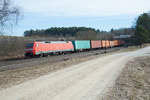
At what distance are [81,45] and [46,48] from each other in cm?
1741

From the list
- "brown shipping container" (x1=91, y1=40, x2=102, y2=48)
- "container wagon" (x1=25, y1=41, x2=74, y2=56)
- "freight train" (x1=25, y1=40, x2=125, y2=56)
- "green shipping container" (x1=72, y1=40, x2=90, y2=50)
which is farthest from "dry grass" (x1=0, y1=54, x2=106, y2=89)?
"brown shipping container" (x1=91, y1=40, x2=102, y2=48)

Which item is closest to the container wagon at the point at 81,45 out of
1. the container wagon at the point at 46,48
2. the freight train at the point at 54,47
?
the freight train at the point at 54,47

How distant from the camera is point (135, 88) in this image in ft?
Result: 29.8

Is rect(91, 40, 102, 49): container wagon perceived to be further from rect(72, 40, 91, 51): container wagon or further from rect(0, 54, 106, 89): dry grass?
rect(0, 54, 106, 89): dry grass

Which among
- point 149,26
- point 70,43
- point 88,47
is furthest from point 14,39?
point 149,26

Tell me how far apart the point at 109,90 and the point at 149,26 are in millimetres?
99047

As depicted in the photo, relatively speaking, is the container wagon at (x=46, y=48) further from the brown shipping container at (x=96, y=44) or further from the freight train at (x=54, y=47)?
the brown shipping container at (x=96, y=44)

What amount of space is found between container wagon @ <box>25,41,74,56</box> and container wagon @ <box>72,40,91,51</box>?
2.92 meters

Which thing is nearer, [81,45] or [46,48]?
[46,48]

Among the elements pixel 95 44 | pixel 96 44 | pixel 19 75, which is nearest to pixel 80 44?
pixel 95 44

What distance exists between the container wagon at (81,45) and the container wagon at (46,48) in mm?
2917

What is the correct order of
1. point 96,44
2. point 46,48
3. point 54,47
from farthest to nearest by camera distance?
point 96,44 < point 54,47 < point 46,48

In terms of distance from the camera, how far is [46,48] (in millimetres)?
32656

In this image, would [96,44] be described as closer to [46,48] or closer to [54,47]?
[54,47]
